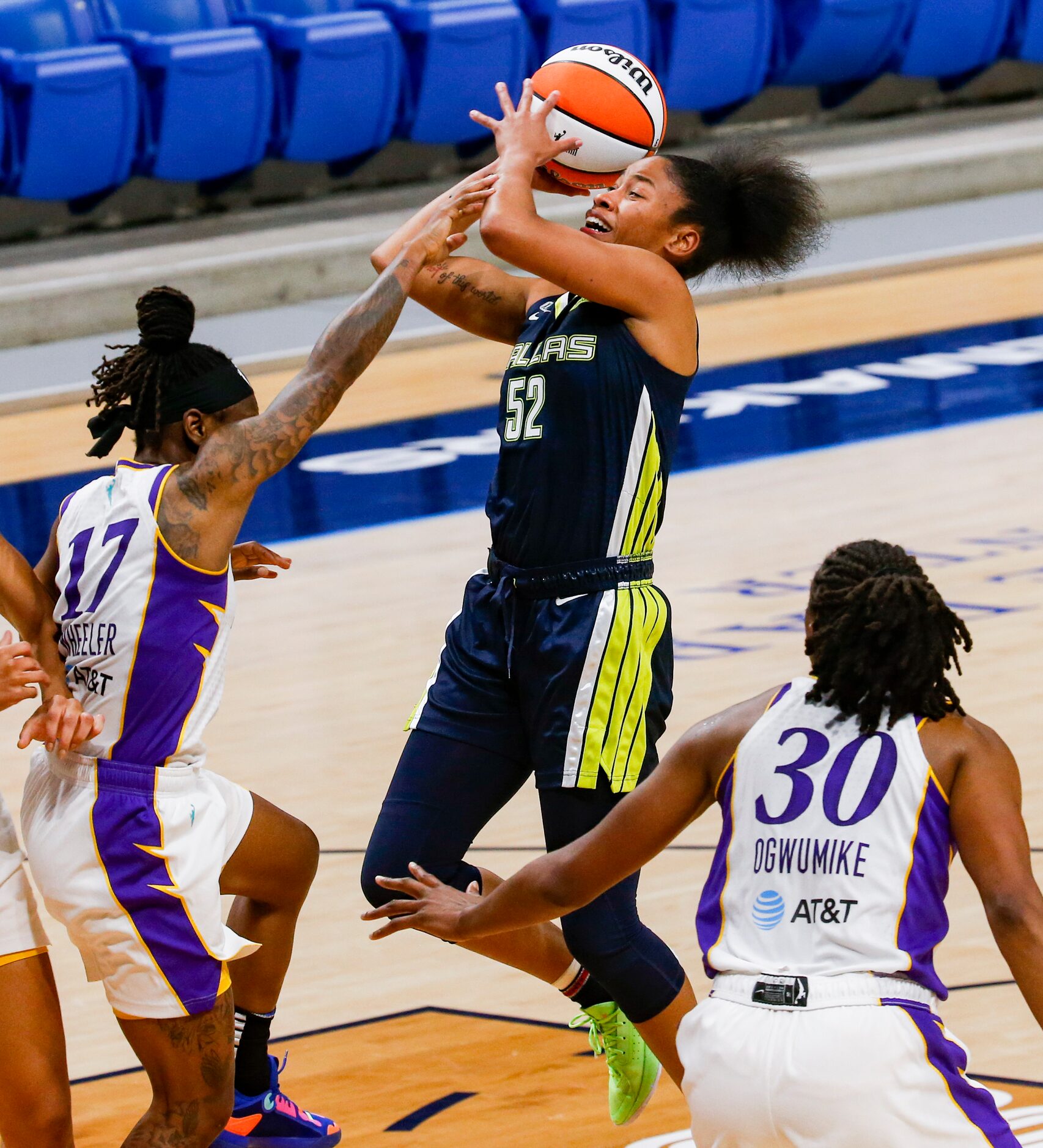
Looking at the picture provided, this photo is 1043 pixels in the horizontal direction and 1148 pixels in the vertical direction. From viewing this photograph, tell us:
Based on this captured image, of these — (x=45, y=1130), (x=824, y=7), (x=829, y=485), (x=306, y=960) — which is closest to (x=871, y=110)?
(x=824, y=7)

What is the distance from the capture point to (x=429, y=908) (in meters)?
2.97

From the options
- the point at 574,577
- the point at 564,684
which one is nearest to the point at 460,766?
the point at 564,684

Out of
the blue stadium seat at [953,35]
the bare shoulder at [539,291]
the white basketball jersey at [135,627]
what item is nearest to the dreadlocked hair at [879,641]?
the white basketball jersey at [135,627]

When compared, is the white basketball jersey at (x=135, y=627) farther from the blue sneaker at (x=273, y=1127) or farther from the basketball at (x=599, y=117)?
the basketball at (x=599, y=117)

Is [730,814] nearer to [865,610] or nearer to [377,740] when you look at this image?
[865,610]

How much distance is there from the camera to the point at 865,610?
2.56m

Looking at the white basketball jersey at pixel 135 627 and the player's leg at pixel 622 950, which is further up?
the white basketball jersey at pixel 135 627

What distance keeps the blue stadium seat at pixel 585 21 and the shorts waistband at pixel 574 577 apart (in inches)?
446

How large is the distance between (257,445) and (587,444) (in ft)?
2.05

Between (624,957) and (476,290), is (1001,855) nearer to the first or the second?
(624,957)

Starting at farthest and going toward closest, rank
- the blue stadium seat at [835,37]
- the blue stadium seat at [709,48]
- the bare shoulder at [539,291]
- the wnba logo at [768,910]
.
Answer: the blue stadium seat at [835,37]
the blue stadium seat at [709,48]
the bare shoulder at [539,291]
the wnba logo at [768,910]

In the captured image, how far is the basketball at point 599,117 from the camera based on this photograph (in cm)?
375

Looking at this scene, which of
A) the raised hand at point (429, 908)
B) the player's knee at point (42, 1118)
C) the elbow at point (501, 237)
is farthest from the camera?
the elbow at point (501, 237)

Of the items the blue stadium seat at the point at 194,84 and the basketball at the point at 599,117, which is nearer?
the basketball at the point at 599,117
